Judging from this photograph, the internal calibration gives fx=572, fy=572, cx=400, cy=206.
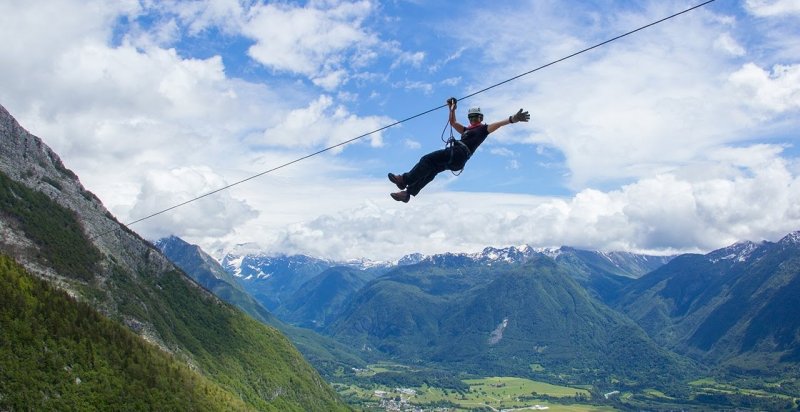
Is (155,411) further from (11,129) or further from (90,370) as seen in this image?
(11,129)

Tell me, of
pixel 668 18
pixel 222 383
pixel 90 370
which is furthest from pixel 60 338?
pixel 668 18

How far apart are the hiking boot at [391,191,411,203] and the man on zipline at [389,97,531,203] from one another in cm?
52

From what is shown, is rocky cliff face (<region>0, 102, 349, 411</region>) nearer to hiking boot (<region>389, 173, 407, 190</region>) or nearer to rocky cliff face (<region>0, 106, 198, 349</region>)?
rocky cliff face (<region>0, 106, 198, 349</region>)

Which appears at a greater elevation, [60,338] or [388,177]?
[388,177]

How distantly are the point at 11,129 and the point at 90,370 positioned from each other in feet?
348

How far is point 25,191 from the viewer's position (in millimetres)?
167375

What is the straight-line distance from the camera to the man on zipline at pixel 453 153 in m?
26.3

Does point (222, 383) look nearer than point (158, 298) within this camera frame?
Yes

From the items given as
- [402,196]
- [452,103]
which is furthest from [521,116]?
[402,196]

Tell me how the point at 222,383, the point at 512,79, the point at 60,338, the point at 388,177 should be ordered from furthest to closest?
the point at 222,383
the point at 60,338
the point at 388,177
the point at 512,79

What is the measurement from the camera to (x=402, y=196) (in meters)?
28.8

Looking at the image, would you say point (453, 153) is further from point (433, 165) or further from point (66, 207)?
point (66, 207)

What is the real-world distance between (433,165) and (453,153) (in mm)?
1314

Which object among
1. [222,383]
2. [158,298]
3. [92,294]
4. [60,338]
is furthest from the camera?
[158,298]
